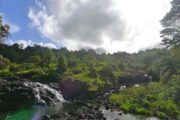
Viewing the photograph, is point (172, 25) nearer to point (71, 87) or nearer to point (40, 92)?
point (40, 92)

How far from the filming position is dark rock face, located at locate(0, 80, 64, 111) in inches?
2798

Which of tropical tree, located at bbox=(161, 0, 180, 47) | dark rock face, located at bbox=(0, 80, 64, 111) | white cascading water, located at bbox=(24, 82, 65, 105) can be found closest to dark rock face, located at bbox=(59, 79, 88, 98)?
white cascading water, located at bbox=(24, 82, 65, 105)

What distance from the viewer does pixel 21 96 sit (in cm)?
7531

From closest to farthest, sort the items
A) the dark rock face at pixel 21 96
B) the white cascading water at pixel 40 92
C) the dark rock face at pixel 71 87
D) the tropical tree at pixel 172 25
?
1. the tropical tree at pixel 172 25
2. the dark rock face at pixel 21 96
3. the white cascading water at pixel 40 92
4. the dark rock face at pixel 71 87

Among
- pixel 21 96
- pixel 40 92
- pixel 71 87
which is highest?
pixel 71 87

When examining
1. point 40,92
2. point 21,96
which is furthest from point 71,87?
point 21,96

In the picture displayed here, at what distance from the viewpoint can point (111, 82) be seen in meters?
128

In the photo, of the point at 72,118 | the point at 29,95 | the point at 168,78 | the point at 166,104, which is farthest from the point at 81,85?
the point at 168,78

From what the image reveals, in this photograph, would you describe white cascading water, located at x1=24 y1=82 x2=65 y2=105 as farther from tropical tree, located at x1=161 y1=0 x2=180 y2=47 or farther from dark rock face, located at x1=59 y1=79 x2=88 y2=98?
tropical tree, located at x1=161 y1=0 x2=180 y2=47

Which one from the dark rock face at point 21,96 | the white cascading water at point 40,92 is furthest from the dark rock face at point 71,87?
the dark rock face at point 21,96

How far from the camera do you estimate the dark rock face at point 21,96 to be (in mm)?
71062

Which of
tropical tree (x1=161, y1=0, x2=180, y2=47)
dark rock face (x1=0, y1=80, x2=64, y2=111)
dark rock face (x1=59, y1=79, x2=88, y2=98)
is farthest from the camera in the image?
dark rock face (x1=59, y1=79, x2=88, y2=98)

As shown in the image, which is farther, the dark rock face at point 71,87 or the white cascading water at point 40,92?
the dark rock face at point 71,87

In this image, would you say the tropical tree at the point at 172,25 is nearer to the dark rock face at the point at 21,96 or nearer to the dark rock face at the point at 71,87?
the dark rock face at the point at 21,96
